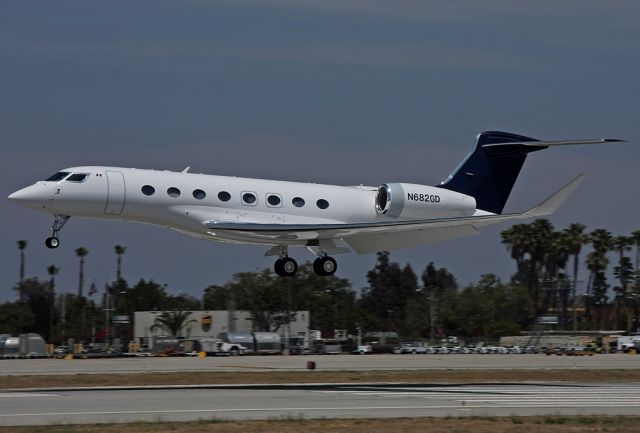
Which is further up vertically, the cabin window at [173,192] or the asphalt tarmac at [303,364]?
the cabin window at [173,192]

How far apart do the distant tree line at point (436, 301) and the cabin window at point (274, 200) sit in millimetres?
64807

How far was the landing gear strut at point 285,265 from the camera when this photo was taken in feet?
124

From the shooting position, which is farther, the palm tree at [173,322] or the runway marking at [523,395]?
the palm tree at [173,322]

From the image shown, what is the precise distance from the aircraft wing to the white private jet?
0.11 ft

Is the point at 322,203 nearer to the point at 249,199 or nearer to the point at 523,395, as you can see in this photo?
the point at 249,199

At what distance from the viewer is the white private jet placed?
33.7 metres

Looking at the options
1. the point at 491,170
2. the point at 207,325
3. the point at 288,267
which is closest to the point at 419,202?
the point at 491,170

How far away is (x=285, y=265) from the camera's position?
124 ft

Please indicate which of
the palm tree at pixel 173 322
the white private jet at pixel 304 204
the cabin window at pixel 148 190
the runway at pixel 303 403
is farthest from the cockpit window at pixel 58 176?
the palm tree at pixel 173 322

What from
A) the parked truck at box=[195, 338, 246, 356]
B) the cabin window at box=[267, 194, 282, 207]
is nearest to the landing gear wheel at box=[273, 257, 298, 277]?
the cabin window at box=[267, 194, 282, 207]

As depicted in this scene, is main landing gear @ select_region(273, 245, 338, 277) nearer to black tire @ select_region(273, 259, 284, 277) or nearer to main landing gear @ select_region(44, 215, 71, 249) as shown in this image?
black tire @ select_region(273, 259, 284, 277)

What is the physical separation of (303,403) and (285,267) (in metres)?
11.0

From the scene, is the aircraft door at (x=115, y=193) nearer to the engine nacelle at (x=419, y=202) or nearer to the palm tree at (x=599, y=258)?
the engine nacelle at (x=419, y=202)

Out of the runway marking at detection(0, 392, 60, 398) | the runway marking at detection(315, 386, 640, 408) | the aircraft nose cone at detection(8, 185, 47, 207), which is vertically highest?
the aircraft nose cone at detection(8, 185, 47, 207)
